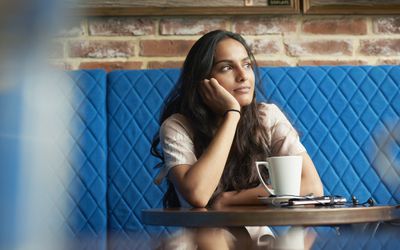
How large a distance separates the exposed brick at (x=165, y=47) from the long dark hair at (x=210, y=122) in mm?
483

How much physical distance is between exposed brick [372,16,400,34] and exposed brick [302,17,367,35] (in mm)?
41

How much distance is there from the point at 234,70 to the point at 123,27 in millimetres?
798

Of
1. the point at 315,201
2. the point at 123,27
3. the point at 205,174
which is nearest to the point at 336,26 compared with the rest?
the point at 123,27

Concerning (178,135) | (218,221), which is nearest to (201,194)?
(178,135)

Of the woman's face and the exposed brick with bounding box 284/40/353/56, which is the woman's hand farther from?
the exposed brick with bounding box 284/40/353/56

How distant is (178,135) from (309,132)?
0.75 metres

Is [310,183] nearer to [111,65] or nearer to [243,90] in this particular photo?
[243,90]

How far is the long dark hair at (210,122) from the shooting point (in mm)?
1680

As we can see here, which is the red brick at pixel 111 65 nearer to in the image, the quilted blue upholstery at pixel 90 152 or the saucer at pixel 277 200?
the quilted blue upholstery at pixel 90 152

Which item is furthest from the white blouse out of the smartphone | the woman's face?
the smartphone

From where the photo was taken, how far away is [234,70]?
181cm

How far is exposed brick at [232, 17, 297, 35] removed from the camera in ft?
8.14

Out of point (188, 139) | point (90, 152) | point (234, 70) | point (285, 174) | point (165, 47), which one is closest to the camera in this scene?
point (285, 174)

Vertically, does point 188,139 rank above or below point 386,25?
below
